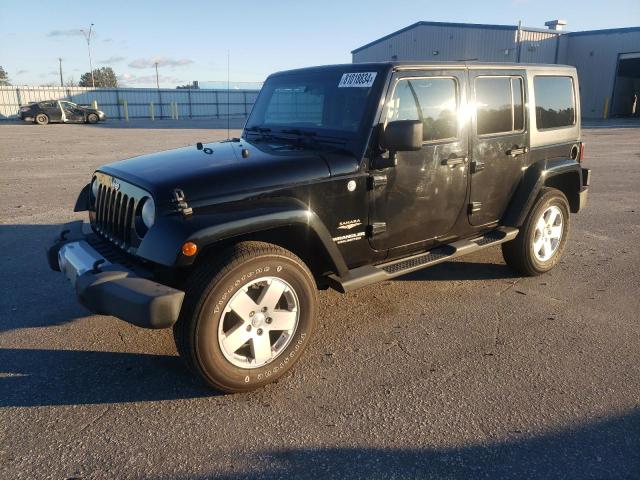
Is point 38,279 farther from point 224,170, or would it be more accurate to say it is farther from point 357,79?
point 357,79

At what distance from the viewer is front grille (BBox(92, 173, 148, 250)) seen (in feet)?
10.8

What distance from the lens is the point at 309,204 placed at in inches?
133

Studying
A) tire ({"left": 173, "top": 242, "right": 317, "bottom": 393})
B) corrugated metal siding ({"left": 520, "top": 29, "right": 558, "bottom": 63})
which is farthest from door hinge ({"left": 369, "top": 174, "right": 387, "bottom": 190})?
corrugated metal siding ({"left": 520, "top": 29, "right": 558, "bottom": 63})

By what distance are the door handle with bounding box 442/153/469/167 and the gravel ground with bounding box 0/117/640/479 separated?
4.08 ft

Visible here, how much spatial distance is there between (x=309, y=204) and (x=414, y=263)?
3.74 ft

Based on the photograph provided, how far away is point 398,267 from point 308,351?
0.96 metres

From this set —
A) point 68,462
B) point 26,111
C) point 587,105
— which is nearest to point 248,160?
point 68,462

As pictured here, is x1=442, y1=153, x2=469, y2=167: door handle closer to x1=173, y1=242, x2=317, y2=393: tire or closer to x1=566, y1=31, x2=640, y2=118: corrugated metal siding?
x1=173, y1=242, x2=317, y2=393: tire

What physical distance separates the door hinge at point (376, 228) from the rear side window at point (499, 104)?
1318 millimetres

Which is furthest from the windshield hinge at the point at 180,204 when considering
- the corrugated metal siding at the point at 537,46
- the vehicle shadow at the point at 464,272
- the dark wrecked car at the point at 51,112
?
the corrugated metal siding at the point at 537,46

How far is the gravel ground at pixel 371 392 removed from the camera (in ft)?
8.36

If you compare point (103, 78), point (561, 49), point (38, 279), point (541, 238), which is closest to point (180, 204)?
point (38, 279)

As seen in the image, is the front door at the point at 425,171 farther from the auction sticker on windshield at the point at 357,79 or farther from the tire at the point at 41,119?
the tire at the point at 41,119

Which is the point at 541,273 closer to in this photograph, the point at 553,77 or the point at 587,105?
the point at 553,77
